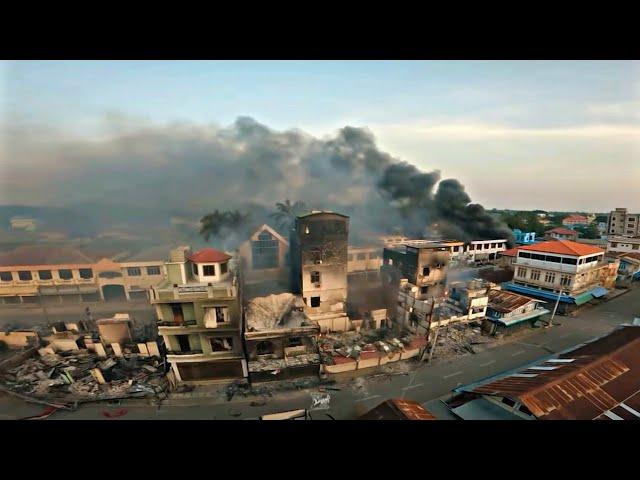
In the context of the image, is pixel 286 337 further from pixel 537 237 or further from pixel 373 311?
pixel 537 237

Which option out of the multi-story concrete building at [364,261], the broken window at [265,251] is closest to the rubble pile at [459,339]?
the multi-story concrete building at [364,261]

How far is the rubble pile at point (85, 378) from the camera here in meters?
8.51

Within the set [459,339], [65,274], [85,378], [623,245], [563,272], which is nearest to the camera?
[85,378]

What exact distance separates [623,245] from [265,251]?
2633cm

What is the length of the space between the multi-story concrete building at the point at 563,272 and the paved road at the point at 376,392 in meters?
3.23

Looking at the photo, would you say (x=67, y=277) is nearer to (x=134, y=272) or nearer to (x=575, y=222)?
(x=134, y=272)

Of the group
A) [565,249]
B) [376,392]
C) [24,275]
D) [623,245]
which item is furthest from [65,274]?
[623,245]

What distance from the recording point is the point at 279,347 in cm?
891

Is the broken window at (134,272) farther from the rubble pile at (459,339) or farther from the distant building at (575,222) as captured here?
the distant building at (575,222)

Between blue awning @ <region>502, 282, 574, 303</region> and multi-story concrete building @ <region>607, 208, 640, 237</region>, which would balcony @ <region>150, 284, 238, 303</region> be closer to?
blue awning @ <region>502, 282, 574, 303</region>

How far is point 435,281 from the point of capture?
13.0 meters

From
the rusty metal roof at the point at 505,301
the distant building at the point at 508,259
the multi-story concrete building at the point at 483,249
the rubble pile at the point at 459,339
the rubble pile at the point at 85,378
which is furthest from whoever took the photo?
the multi-story concrete building at the point at 483,249
